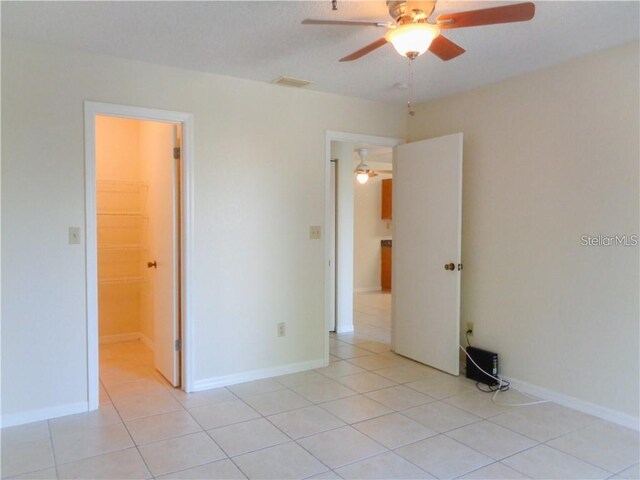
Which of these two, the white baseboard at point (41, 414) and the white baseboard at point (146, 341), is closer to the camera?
the white baseboard at point (41, 414)

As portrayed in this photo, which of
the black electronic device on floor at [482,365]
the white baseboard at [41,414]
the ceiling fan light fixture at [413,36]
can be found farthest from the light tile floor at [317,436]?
the ceiling fan light fixture at [413,36]

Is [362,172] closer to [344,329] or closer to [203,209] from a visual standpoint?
[344,329]

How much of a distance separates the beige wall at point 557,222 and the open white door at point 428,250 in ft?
0.69

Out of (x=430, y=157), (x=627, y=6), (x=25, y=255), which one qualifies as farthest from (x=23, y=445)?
(x=627, y=6)

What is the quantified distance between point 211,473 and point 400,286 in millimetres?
2514

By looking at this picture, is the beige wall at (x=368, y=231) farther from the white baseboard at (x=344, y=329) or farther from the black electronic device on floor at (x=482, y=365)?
the black electronic device on floor at (x=482, y=365)

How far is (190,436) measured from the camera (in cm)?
266

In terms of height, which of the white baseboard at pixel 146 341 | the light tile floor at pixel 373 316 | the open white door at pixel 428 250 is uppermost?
the open white door at pixel 428 250

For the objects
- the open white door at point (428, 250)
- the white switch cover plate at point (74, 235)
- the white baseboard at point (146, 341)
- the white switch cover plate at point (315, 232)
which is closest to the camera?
the white switch cover plate at point (74, 235)

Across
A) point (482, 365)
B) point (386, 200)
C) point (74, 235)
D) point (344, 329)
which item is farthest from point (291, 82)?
point (386, 200)

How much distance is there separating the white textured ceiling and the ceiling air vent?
0.25ft

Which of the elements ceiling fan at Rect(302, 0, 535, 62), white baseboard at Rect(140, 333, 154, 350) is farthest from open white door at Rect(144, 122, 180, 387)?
ceiling fan at Rect(302, 0, 535, 62)

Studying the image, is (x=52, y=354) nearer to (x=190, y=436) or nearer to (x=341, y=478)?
→ (x=190, y=436)

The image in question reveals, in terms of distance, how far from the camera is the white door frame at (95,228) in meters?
2.97
